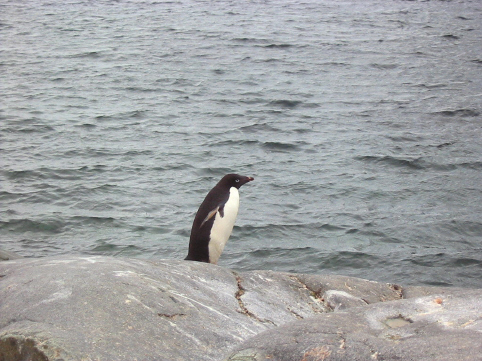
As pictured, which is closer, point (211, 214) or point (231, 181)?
point (211, 214)

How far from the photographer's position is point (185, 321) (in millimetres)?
3988

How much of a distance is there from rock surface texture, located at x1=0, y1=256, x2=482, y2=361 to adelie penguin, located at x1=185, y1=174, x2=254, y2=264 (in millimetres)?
2305

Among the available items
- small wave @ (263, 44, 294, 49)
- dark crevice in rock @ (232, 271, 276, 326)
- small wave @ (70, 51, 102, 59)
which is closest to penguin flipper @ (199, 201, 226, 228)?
dark crevice in rock @ (232, 271, 276, 326)

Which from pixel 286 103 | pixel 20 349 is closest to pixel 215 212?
pixel 20 349

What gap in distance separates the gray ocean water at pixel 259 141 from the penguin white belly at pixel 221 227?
916 mm

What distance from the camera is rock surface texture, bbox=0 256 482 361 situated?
11.4 feet

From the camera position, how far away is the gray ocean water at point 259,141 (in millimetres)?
9086

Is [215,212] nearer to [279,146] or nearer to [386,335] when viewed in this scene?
[386,335]

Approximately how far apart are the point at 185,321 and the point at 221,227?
3.51 metres

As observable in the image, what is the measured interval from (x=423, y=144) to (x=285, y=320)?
8.69m

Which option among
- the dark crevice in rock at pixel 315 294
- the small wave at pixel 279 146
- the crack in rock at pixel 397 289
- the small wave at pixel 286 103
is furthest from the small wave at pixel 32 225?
the small wave at pixel 286 103

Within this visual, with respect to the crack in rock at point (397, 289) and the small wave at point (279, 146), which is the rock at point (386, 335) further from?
the small wave at point (279, 146)

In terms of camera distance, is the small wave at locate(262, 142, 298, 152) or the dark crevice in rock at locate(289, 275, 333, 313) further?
the small wave at locate(262, 142, 298, 152)

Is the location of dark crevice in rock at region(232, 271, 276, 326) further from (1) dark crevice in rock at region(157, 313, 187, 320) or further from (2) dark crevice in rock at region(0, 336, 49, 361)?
(2) dark crevice in rock at region(0, 336, 49, 361)
